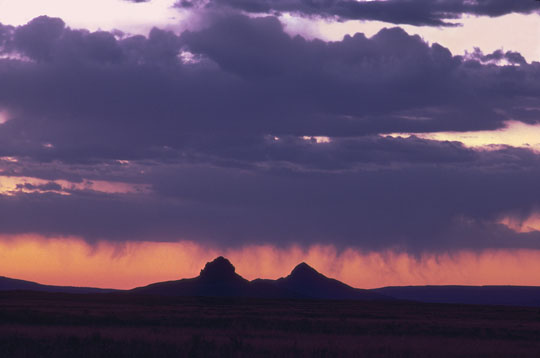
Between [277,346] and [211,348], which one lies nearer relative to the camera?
[211,348]

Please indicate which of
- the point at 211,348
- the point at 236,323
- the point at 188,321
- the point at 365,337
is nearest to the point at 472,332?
the point at 365,337

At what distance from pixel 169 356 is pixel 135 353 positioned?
1094 millimetres

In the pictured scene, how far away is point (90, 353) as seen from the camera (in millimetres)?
25500

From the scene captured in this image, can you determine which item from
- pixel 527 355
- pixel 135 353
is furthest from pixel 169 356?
pixel 527 355

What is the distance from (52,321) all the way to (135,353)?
28250 mm

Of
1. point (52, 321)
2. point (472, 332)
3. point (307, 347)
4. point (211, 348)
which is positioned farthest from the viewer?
point (52, 321)

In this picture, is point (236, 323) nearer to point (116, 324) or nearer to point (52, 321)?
point (116, 324)

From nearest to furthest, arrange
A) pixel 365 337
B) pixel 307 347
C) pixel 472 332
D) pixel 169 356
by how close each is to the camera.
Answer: pixel 169 356
pixel 307 347
pixel 365 337
pixel 472 332

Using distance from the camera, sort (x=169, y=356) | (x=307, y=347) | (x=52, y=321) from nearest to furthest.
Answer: (x=169, y=356), (x=307, y=347), (x=52, y=321)

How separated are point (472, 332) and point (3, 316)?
31147 mm

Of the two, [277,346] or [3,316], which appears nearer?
[277,346]

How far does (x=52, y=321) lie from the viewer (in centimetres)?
5147

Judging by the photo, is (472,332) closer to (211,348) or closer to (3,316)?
(211,348)

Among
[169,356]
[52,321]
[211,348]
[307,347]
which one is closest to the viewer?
[169,356]
